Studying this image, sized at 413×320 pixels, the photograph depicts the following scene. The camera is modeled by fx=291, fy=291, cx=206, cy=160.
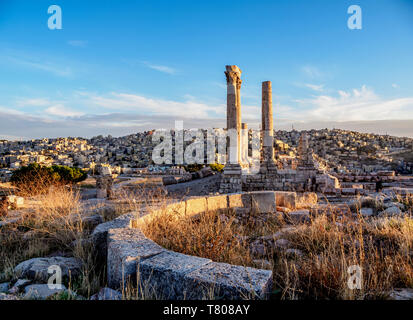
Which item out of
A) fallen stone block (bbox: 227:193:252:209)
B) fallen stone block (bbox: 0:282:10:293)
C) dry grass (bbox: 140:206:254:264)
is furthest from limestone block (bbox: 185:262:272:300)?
fallen stone block (bbox: 227:193:252:209)

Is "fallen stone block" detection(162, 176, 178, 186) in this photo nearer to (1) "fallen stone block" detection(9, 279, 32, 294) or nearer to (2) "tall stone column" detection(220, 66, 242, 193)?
(2) "tall stone column" detection(220, 66, 242, 193)

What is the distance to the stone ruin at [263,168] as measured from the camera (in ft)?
48.7

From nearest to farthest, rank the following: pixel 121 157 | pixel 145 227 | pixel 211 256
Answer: pixel 211 256, pixel 145 227, pixel 121 157

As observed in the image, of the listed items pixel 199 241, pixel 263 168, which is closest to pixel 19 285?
pixel 199 241

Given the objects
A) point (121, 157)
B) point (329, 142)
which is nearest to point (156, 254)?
point (121, 157)

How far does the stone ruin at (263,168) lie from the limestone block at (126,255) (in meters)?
10.9

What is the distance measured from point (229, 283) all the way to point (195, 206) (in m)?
4.39

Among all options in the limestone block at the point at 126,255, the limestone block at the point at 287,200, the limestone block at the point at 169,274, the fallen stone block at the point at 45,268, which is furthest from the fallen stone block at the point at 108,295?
the limestone block at the point at 287,200

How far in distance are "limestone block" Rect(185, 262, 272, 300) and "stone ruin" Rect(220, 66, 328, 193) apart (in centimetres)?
1176

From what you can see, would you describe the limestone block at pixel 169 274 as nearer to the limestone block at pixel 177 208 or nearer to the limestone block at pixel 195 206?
the limestone block at pixel 177 208

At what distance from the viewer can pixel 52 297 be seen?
2742mm
